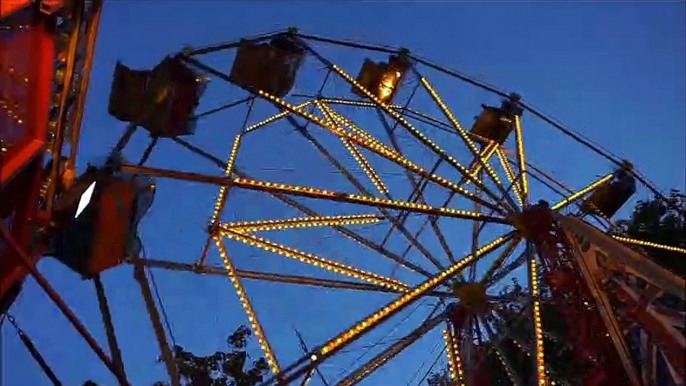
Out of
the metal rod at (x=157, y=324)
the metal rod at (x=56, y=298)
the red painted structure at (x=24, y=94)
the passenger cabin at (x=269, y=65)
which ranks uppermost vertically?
the passenger cabin at (x=269, y=65)

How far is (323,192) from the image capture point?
10719mm

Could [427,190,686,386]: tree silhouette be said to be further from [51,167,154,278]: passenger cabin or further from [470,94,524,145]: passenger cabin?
[51,167,154,278]: passenger cabin

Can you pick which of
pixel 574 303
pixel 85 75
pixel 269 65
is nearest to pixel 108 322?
pixel 85 75

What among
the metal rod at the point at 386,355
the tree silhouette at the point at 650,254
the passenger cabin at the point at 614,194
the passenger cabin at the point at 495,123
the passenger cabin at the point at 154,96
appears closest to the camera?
the metal rod at the point at 386,355

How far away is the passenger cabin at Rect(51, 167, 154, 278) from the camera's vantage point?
11.3 metres

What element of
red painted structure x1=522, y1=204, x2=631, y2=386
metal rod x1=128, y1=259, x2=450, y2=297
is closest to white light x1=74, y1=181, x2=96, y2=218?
metal rod x1=128, y1=259, x2=450, y2=297

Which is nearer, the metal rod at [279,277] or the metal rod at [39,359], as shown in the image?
the metal rod at [39,359]

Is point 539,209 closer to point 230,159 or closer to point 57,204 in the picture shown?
point 230,159

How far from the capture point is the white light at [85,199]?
36.9 ft

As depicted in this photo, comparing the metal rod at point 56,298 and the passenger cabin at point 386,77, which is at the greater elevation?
the passenger cabin at point 386,77

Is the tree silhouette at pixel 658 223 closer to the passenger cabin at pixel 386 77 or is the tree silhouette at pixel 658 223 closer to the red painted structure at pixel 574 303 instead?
the passenger cabin at pixel 386 77

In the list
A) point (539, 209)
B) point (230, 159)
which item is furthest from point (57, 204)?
point (539, 209)

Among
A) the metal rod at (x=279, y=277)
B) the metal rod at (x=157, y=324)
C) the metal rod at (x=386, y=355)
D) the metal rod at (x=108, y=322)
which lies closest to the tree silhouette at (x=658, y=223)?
the metal rod at (x=279, y=277)

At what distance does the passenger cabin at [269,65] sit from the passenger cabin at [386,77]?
6.73 feet
